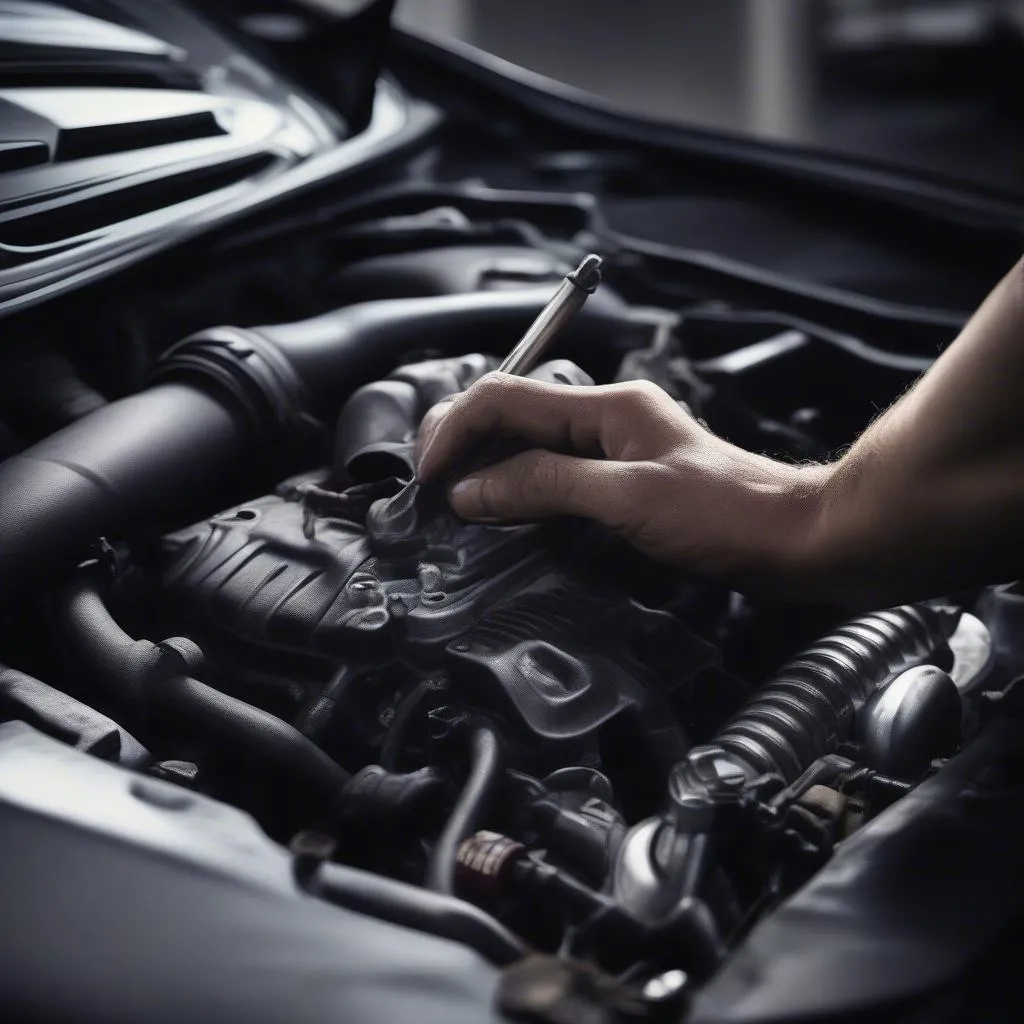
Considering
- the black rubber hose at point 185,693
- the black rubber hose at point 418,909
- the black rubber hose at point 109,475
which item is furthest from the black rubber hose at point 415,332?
the black rubber hose at point 418,909

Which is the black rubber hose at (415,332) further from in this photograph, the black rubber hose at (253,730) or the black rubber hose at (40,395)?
the black rubber hose at (253,730)

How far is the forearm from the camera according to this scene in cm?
83

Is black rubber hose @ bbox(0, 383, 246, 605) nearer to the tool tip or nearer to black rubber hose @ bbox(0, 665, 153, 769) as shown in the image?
black rubber hose @ bbox(0, 665, 153, 769)

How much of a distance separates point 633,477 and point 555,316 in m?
0.19

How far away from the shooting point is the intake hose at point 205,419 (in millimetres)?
970

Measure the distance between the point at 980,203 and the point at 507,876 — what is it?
1425mm

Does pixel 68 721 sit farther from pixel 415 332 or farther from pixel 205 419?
pixel 415 332

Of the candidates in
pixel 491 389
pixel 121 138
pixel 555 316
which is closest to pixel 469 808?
pixel 491 389

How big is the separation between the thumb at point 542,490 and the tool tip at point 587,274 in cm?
17

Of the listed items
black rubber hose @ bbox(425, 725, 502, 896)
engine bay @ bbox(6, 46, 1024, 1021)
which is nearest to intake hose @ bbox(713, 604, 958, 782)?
engine bay @ bbox(6, 46, 1024, 1021)

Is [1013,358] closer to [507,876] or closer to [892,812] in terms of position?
[892,812]

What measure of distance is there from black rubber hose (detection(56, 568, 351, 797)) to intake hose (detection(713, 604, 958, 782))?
283 mm

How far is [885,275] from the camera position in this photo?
1.74m

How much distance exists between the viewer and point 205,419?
1.11 meters
